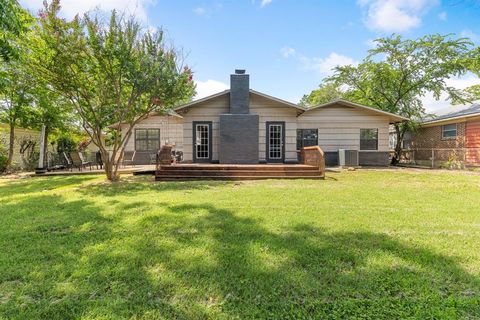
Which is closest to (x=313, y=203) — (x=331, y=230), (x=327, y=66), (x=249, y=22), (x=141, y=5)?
(x=331, y=230)

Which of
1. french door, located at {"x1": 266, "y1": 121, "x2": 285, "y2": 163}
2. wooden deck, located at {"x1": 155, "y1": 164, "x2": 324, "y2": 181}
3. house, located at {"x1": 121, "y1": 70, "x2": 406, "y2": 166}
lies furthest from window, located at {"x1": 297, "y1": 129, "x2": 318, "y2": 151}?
wooden deck, located at {"x1": 155, "y1": 164, "x2": 324, "y2": 181}

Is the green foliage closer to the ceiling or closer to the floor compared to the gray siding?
closer to the floor

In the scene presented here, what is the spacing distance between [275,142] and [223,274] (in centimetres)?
1135

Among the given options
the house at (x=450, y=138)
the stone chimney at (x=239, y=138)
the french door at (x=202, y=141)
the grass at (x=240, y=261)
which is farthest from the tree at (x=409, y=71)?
the grass at (x=240, y=261)

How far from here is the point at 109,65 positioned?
867cm

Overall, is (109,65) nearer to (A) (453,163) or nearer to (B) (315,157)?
(B) (315,157)

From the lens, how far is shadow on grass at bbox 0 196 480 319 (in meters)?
2.09

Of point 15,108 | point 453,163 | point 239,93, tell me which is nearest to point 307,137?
point 239,93

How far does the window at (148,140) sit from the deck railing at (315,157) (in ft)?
32.6

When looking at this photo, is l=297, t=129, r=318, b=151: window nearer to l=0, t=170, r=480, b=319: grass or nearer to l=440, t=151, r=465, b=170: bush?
l=440, t=151, r=465, b=170: bush

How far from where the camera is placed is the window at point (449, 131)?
53.7 ft

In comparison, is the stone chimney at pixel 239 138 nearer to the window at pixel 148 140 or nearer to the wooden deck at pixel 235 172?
the wooden deck at pixel 235 172

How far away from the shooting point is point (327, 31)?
11875mm

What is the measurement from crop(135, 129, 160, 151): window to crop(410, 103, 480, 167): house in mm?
16827
